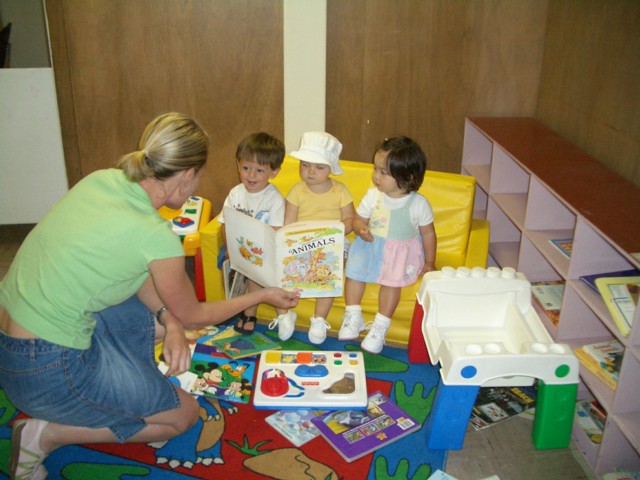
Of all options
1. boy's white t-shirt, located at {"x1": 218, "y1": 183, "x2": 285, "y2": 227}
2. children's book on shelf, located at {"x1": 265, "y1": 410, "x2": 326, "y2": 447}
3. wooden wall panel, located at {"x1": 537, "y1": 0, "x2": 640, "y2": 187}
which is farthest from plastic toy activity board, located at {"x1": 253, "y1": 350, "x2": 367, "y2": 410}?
wooden wall panel, located at {"x1": 537, "y1": 0, "x2": 640, "y2": 187}

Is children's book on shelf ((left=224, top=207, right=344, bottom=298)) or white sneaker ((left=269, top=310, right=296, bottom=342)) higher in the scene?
children's book on shelf ((left=224, top=207, right=344, bottom=298))

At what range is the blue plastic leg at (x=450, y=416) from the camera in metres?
2.04

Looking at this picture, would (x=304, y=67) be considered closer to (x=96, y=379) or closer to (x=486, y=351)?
(x=486, y=351)

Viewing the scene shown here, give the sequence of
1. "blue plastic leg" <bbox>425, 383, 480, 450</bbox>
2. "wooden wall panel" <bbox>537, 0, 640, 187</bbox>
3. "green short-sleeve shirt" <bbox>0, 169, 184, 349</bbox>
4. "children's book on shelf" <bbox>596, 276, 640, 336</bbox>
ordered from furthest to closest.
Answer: "wooden wall panel" <bbox>537, 0, 640, 187</bbox> → "blue plastic leg" <bbox>425, 383, 480, 450</bbox> → "children's book on shelf" <bbox>596, 276, 640, 336</bbox> → "green short-sleeve shirt" <bbox>0, 169, 184, 349</bbox>

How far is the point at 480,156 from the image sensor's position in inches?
139

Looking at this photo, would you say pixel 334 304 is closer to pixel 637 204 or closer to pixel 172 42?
pixel 637 204

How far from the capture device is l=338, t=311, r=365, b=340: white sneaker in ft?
8.84

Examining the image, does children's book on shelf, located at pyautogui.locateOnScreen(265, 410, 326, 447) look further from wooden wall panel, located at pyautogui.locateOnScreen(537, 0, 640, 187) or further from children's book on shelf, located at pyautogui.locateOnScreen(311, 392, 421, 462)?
wooden wall panel, located at pyautogui.locateOnScreen(537, 0, 640, 187)

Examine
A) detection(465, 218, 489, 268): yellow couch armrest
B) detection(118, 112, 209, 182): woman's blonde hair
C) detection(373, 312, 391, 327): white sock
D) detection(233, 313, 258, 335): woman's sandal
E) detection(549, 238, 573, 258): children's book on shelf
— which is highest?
detection(118, 112, 209, 182): woman's blonde hair

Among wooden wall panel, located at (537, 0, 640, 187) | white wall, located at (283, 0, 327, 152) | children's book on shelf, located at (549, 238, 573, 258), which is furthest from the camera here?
white wall, located at (283, 0, 327, 152)

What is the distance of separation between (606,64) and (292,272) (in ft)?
5.32

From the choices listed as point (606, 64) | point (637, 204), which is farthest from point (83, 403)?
point (606, 64)

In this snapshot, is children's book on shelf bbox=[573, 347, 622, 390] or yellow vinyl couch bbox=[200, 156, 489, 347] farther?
yellow vinyl couch bbox=[200, 156, 489, 347]

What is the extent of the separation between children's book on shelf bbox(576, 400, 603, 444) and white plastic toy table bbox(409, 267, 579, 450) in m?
0.13
